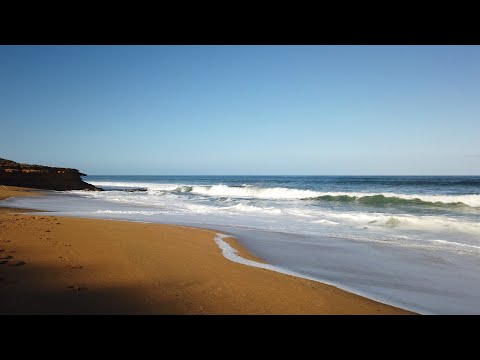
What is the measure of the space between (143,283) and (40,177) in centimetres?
3493

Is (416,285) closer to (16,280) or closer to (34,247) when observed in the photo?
(16,280)

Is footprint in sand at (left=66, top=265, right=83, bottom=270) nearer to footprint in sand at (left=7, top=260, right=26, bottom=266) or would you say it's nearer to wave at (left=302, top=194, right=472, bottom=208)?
footprint in sand at (left=7, top=260, right=26, bottom=266)

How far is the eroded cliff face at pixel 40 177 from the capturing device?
103 feet

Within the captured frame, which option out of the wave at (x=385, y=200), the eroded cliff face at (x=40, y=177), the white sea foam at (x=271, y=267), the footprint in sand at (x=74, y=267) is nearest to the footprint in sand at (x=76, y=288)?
the footprint in sand at (x=74, y=267)

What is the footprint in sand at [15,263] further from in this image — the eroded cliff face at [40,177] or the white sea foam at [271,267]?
the eroded cliff face at [40,177]

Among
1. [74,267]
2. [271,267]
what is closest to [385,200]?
[271,267]

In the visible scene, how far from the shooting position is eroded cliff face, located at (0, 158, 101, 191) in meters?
31.3

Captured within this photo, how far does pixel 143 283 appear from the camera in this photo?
434cm

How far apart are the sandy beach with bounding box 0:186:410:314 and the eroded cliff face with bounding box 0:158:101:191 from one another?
29.8 metres

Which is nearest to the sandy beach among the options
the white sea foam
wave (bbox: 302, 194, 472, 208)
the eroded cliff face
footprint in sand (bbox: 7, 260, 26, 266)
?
footprint in sand (bbox: 7, 260, 26, 266)
